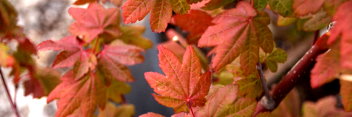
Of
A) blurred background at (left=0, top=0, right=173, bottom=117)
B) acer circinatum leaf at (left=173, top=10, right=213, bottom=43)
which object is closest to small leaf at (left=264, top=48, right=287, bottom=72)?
acer circinatum leaf at (left=173, top=10, right=213, bottom=43)

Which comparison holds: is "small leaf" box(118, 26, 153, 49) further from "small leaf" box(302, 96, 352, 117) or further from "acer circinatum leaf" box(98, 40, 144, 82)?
"small leaf" box(302, 96, 352, 117)

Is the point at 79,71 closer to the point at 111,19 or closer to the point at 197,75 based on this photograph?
the point at 111,19

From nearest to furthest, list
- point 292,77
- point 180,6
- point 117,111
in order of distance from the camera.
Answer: point 180,6
point 292,77
point 117,111

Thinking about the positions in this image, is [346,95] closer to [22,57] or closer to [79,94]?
[79,94]

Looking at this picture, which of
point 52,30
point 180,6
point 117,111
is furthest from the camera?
point 52,30

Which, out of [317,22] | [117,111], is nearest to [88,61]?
[317,22]
